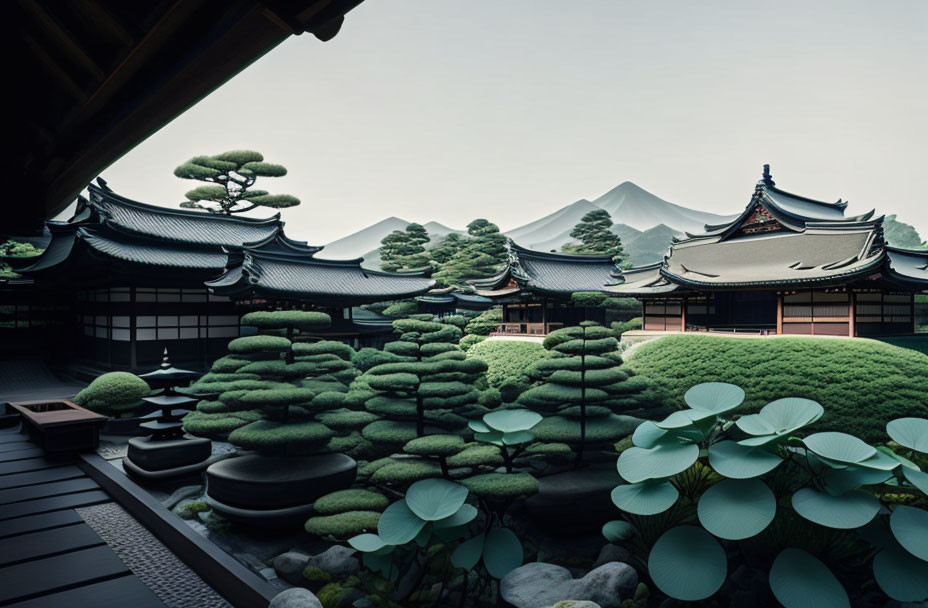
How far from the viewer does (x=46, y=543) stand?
18.4ft

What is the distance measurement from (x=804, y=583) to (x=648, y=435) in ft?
7.33

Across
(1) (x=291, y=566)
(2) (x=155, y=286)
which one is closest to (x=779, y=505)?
(1) (x=291, y=566)

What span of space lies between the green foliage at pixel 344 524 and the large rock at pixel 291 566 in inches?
21.6

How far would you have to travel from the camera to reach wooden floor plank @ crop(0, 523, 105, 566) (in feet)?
17.3

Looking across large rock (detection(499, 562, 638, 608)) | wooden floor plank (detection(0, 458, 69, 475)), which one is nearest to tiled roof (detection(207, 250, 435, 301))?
wooden floor plank (detection(0, 458, 69, 475))

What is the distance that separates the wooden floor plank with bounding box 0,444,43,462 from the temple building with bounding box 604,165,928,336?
64.0 feet

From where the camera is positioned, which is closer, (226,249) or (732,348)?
(732,348)

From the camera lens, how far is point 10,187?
14.1ft

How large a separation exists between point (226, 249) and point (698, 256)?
20346 mm

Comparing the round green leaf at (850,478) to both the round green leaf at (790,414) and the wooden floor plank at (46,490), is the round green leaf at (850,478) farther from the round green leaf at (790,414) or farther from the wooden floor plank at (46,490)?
the wooden floor plank at (46,490)

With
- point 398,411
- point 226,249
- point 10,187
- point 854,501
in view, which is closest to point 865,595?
point 854,501

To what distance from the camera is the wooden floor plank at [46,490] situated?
6834mm

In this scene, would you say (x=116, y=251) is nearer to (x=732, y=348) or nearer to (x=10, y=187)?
(x=10, y=187)

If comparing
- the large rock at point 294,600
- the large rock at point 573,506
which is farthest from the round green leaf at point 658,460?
the large rock at point 294,600
